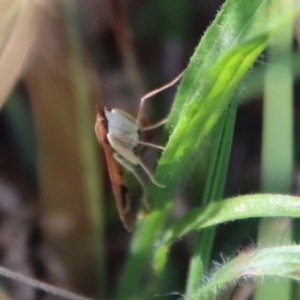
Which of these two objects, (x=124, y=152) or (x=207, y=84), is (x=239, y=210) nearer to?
(x=207, y=84)

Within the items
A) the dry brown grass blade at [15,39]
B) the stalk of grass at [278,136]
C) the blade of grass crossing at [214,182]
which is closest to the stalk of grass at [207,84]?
the blade of grass crossing at [214,182]

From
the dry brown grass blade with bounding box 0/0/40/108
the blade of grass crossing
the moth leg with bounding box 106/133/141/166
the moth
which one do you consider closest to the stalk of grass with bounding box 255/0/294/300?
the blade of grass crossing

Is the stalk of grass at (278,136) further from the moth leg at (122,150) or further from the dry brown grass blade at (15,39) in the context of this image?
the dry brown grass blade at (15,39)

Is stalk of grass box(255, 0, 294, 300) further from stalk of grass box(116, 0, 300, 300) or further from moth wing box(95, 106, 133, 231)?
moth wing box(95, 106, 133, 231)

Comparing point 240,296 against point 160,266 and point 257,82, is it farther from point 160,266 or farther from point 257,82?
point 257,82

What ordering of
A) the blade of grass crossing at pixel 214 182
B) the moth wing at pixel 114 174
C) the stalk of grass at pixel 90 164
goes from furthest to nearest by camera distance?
the stalk of grass at pixel 90 164
the moth wing at pixel 114 174
the blade of grass crossing at pixel 214 182

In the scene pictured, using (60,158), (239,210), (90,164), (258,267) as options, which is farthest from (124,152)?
(258,267)

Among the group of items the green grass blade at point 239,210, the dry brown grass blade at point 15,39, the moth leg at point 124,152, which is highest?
the dry brown grass blade at point 15,39
